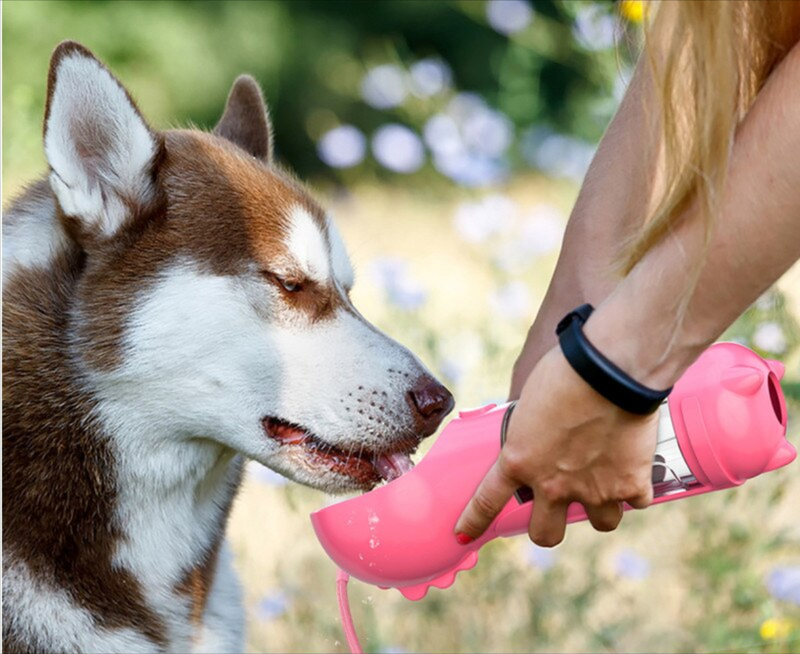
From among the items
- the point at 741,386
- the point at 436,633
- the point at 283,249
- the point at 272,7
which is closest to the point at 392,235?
the point at 272,7

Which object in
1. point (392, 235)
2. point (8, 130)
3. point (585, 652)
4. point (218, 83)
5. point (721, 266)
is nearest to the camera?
point (721, 266)

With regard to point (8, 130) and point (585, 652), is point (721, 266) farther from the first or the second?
point (8, 130)

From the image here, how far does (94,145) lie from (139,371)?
16.0 inches

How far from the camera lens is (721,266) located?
1627mm

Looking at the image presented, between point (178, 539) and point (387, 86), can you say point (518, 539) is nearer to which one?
point (178, 539)

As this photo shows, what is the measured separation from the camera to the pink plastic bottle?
6.01 ft

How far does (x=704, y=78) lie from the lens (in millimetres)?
1594

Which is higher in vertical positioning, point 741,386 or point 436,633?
point 741,386

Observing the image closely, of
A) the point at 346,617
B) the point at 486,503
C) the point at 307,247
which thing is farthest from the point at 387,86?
the point at 486,503

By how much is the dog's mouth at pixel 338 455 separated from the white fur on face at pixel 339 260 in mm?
347

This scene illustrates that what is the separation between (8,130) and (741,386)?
407cm

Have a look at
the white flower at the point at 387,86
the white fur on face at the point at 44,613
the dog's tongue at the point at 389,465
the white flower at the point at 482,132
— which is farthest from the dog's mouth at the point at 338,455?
the white flower at the point at 387,86

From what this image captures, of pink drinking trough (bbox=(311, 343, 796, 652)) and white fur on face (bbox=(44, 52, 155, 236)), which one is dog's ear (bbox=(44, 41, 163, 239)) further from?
pink drinking trough (bbox=(311, 343, 796, 652))

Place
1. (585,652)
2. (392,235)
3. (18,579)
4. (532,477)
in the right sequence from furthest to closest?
(392,235) → (585,652) → (18,579) → (532,477)
